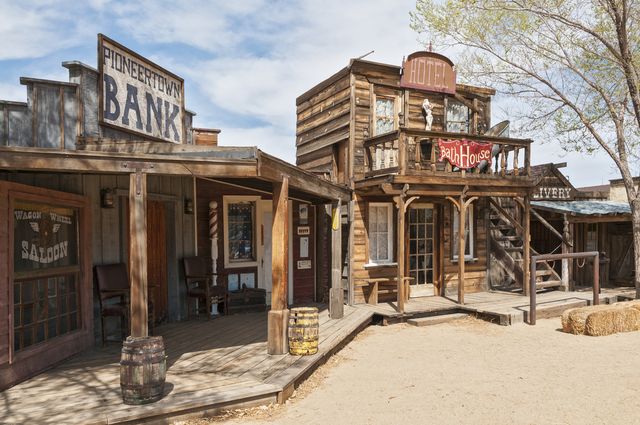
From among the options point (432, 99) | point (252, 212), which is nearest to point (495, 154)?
point (432, 99)

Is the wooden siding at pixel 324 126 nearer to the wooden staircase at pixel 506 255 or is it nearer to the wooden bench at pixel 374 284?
the wooden bench at pixel 374 284

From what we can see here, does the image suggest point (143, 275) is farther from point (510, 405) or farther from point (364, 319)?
point (364, 319)

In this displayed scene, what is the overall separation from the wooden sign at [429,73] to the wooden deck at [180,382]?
252 inches

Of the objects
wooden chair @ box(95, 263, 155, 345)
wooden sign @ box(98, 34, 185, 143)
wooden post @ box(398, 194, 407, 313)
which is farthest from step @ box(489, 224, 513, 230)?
wooden chair @ box(95, 263, 155, 345)

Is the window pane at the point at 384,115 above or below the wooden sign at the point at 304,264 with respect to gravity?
above

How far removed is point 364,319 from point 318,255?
261cm

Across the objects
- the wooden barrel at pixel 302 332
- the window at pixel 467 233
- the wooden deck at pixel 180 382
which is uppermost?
the window at pixel 467 233

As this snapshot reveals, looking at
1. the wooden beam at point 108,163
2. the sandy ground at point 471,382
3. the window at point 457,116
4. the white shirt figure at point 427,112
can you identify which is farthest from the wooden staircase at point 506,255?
the wooden beam at point 108,163

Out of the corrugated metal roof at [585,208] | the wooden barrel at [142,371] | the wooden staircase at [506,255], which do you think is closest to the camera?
the wooden barrel at [142,371]

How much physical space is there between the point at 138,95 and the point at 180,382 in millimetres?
4536

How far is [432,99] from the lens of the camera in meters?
11.6

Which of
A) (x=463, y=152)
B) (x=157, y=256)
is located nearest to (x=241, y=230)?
(x=157, y=256)

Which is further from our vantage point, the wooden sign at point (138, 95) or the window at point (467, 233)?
the window at point (467, 233)

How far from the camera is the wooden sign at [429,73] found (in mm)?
10922
